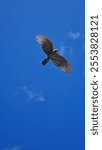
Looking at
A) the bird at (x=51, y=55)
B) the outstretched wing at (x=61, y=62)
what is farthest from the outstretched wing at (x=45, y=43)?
the outstretched wing at (x=61, y=62)

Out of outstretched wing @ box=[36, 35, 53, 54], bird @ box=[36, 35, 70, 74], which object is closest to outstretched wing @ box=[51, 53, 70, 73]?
bird @ box=[36, 35, 70, 74]

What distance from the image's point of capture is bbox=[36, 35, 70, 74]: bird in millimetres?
8898

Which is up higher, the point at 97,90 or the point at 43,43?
the point at 43,43

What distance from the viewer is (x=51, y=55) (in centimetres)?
908

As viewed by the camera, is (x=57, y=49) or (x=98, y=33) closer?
(x=98, y=33)

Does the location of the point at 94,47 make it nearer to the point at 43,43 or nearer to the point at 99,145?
the point at 43,43

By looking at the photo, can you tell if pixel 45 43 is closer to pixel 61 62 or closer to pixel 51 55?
pixel 51 55

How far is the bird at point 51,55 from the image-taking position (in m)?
8.90

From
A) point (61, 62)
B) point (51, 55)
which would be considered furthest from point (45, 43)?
point (61, 62)

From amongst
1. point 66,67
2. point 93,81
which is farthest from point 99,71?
point 66,67

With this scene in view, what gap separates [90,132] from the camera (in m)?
8.54

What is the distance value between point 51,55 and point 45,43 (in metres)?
0.36

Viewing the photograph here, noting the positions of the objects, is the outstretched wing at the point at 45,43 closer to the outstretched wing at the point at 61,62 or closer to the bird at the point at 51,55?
the bird at the point at 51,55

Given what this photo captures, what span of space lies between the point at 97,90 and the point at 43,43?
179 centimetres
